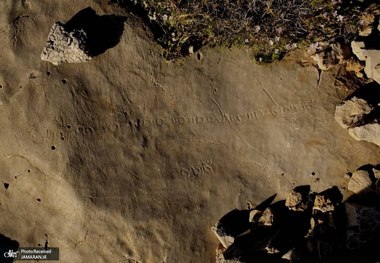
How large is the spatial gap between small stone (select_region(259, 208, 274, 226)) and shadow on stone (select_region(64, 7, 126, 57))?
3.59 m

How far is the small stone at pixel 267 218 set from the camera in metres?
7.95

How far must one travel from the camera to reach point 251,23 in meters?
7.89

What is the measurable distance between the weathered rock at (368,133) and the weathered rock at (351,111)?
122 millimetres

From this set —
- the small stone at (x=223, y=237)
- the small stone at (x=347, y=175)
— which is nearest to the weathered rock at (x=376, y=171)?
the small stone at (x=347, y=175)

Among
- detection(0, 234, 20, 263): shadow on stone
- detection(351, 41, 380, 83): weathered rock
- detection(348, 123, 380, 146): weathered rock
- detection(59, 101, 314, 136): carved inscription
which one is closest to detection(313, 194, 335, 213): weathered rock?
detection(348, 123, 380, 146): weathered rock

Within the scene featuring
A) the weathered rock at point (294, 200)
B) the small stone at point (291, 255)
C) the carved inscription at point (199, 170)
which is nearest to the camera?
the small stone at point (291, 255)

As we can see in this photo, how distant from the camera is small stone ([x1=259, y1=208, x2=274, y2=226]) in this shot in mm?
7946

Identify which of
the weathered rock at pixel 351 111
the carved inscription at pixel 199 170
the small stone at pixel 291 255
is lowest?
the small stone at pixel 291 255

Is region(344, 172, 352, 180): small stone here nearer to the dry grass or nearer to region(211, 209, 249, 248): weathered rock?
region(211, 209, 249, 248): weathered rock

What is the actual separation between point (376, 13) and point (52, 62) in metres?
5.16

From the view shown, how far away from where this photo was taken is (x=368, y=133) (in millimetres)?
7910

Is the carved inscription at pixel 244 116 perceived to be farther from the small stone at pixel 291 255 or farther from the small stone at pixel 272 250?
the small stone at pixel 291 255

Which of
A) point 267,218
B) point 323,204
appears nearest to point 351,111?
point 323,204

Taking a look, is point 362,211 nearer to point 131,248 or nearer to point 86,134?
point 131,248
